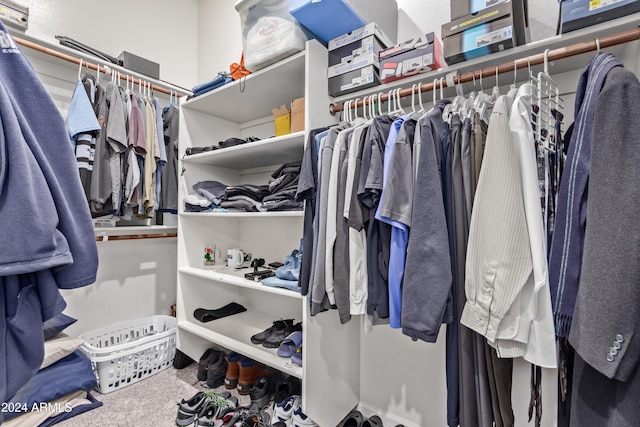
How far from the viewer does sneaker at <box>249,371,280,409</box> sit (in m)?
1.55

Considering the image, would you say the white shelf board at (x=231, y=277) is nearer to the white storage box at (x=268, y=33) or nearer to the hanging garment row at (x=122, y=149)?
the hanging garment row at (x=122, y=149)

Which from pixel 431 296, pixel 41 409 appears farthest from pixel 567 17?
pixel 41 409

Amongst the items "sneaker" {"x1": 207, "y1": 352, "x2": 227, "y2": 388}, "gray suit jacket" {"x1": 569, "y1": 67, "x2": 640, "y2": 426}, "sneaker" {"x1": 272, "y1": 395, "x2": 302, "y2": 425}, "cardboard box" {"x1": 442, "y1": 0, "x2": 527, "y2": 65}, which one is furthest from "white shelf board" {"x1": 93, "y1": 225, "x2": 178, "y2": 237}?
"gray suit jacket" {"x1": 569, "y1": 67, "x2": 640, "y2": 426}

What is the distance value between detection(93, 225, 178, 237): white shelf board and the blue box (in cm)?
155

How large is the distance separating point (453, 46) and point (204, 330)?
188 cm

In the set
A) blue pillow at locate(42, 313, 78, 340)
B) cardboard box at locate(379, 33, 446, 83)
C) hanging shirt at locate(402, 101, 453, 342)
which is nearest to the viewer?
hanging shirt at locate(402, 101, 453, 342)

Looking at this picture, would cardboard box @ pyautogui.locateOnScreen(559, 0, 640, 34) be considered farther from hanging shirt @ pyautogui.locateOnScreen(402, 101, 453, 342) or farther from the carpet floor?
the carpet floor

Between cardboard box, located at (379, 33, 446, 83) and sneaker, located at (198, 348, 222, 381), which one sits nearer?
cardboard box, located at (379, 33, 446, 83)

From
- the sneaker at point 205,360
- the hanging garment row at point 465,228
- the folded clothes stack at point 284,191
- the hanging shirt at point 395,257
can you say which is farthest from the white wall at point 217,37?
the sneaker at point 205,360

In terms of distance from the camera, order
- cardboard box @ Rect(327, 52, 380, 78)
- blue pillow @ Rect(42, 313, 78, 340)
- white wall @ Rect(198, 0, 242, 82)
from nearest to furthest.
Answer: cardboard box @ Rect(327, 52, 380, 78) → blue pillow @ Rect(42, 313, 78, 340) → white wall @ Rect(198, 0, 242, 82)

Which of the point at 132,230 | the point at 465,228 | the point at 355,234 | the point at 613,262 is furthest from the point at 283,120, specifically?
the point at 613,262

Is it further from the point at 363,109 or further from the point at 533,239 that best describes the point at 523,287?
the point at 363,109

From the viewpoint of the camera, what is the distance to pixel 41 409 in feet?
4.42

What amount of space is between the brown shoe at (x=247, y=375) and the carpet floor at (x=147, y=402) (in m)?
0.04
